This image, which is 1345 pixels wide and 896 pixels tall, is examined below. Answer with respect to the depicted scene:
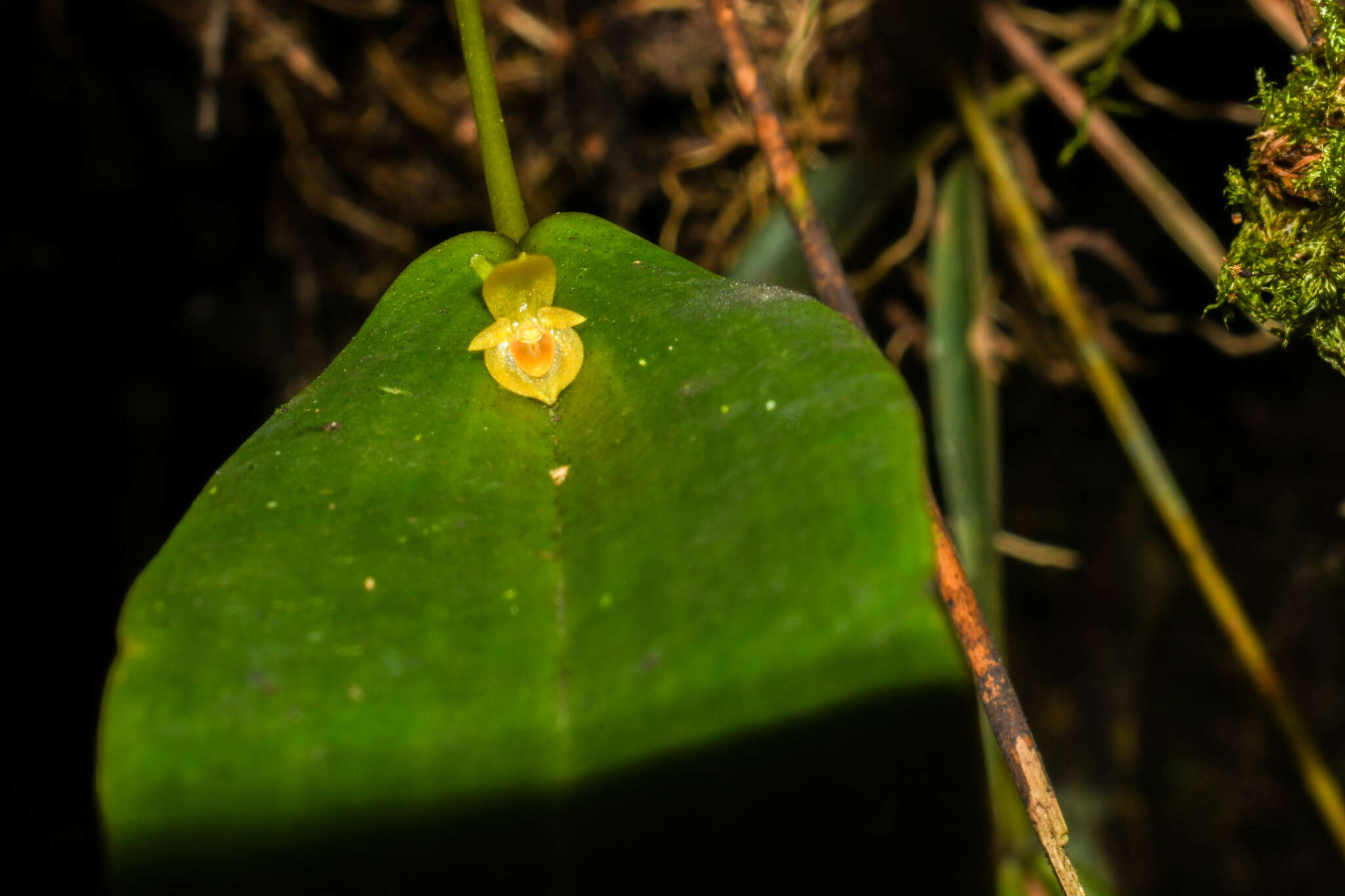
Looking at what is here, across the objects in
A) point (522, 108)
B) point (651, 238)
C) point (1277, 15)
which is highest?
point (522, 108)

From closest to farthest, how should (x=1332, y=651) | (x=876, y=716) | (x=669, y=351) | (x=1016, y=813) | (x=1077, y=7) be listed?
(x=876, y=716), (x=669, y=351), (x=1016, y=813), (x=1077, y=7), (x=1332, y=651)

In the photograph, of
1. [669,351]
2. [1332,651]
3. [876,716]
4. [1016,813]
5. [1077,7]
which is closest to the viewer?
[876,716]

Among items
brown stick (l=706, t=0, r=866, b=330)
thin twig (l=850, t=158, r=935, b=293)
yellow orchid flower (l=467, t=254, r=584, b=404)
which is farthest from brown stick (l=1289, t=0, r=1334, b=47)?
thin twig (l=850, t=158, r=935, b=293)

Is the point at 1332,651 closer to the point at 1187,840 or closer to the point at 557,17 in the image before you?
the point at 1187,840

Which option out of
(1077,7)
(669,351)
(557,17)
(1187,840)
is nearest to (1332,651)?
(1187,840)

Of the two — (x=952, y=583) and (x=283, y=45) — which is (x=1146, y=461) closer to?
(x=952, y=583)

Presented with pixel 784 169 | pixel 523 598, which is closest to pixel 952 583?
pixel 523 598

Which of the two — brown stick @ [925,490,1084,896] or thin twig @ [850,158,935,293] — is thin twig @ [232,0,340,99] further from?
brown stick @ [925,490,1084,896]
